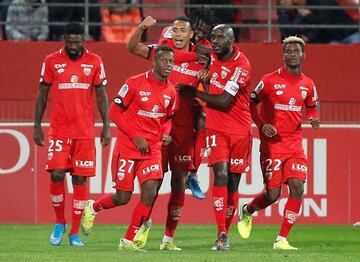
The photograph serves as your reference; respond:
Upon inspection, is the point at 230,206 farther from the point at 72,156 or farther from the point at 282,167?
the point at 72,156

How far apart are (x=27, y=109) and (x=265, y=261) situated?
7388 mm

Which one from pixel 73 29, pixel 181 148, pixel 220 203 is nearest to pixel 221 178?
pixel 220 203

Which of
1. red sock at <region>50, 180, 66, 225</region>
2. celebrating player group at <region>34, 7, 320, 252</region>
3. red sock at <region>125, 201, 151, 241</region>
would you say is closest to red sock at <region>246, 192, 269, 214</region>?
celebrating player group at <region>34, 7, 320, 252</region>

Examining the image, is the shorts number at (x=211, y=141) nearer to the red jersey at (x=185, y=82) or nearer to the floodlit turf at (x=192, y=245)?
the red jersey at (x=185, y=82)

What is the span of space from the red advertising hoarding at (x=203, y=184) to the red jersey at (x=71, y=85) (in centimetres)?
390

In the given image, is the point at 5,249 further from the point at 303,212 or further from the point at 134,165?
the point at 303,212

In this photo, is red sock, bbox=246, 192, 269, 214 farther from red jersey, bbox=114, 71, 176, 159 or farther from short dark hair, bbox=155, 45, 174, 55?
short dark hair, bbox=155, 45, 174, 55

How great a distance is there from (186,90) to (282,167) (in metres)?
1.47

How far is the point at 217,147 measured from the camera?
15.0m

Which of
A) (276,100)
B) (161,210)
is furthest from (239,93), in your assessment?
(161,210)

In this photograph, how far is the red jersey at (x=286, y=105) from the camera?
15.4 meters

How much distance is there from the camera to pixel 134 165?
14336mm

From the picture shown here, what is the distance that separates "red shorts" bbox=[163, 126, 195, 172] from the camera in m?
15.3

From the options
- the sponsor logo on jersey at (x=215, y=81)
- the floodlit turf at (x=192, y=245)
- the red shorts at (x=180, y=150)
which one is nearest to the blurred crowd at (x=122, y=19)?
the floodlit turf at (x=192, y=245)
